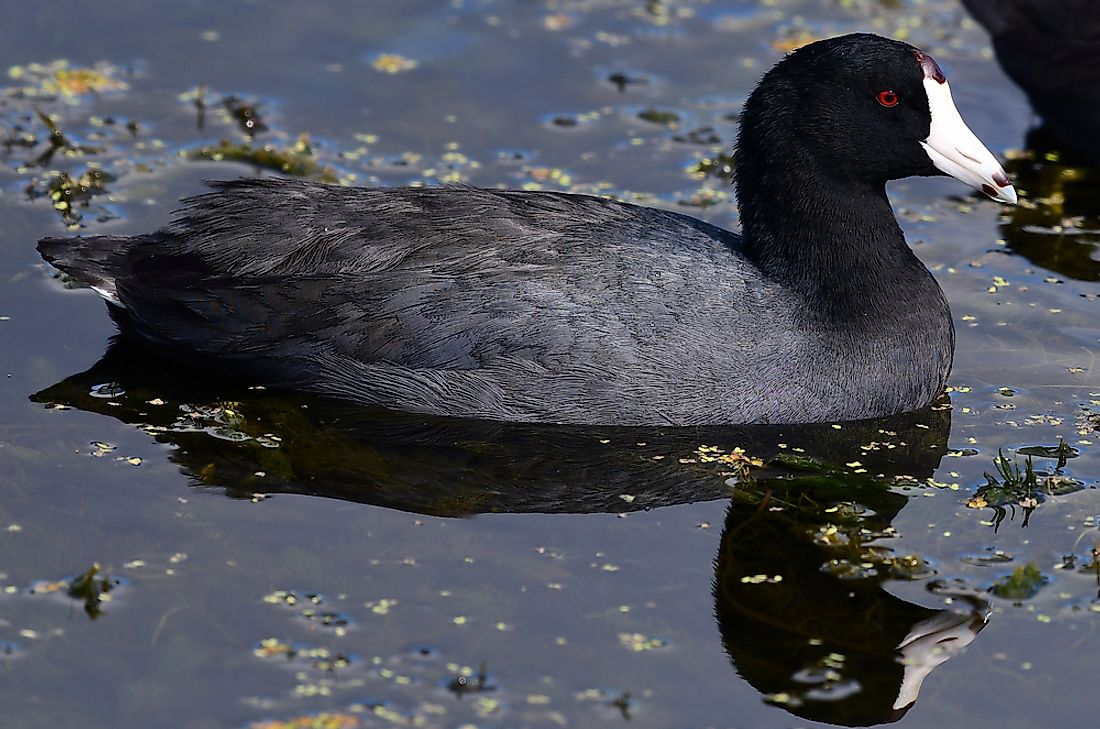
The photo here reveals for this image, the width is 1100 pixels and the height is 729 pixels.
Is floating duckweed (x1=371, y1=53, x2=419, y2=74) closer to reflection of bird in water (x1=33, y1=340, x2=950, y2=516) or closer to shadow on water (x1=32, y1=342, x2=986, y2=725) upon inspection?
shadow on water (x1=32, y1=342, x2=986, y2=725)

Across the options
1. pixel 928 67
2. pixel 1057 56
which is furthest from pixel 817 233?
pixel 1057 56

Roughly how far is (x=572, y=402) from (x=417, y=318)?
639 mm

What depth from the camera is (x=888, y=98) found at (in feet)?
20.1

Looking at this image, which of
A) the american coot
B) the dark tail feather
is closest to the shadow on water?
the american coot

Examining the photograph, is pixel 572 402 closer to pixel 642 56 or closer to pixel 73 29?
pixel 642 56

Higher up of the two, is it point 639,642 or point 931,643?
point 639,642

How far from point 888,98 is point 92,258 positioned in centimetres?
307

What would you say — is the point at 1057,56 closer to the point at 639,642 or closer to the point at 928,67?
the point at 928,67

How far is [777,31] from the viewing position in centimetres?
1001

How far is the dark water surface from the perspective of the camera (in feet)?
15.4

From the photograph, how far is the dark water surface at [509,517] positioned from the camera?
4.69 meters

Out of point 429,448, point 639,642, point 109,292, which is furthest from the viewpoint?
point 109,292

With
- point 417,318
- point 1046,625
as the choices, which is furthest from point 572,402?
point 1046,625

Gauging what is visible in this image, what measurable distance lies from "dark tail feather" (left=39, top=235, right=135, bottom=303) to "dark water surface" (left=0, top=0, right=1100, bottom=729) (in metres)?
0.36
